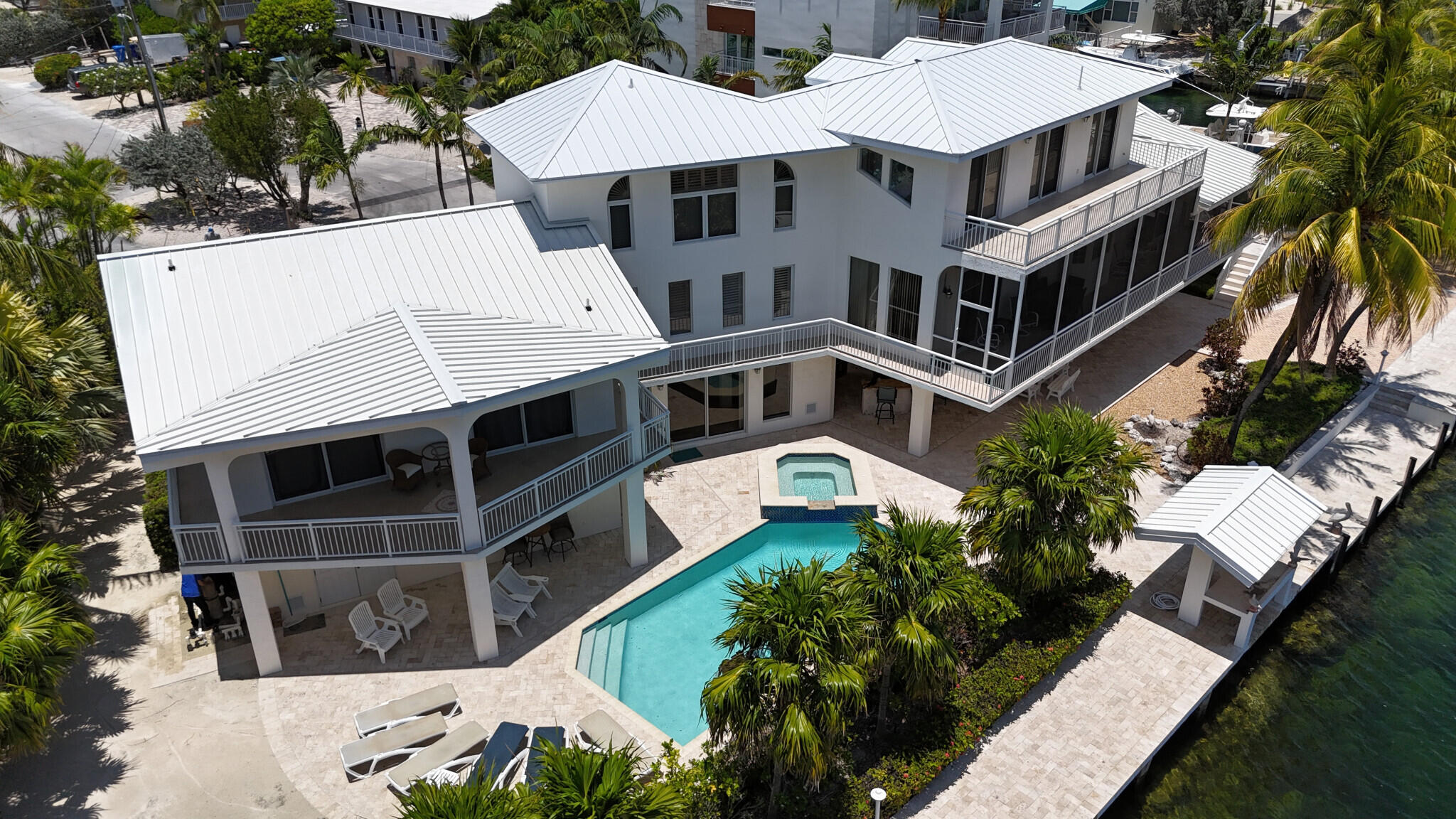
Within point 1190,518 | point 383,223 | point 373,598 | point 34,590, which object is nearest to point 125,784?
point 34,590

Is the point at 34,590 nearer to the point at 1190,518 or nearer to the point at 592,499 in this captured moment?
the point at 592,499

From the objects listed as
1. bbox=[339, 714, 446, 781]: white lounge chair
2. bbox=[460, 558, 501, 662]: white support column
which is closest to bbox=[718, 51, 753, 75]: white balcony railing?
bbox=[460, 558, 501, 662]: white support column

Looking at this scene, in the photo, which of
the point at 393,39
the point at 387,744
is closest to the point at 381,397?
the point at 387,744

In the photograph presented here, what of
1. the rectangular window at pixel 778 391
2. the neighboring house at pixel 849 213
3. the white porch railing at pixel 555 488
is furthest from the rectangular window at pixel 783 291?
the white porch railing at pixel 555 488

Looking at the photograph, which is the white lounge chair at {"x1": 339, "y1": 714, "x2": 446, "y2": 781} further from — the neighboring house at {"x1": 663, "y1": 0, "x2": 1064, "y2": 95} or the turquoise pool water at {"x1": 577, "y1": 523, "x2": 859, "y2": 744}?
the neighboring house at {"x1": 663, "y1": 0, "x2": 1064, "y2": 95}

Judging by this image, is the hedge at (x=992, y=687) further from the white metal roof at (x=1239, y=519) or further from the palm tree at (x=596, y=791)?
the palm tree at (x=596, y=791)
